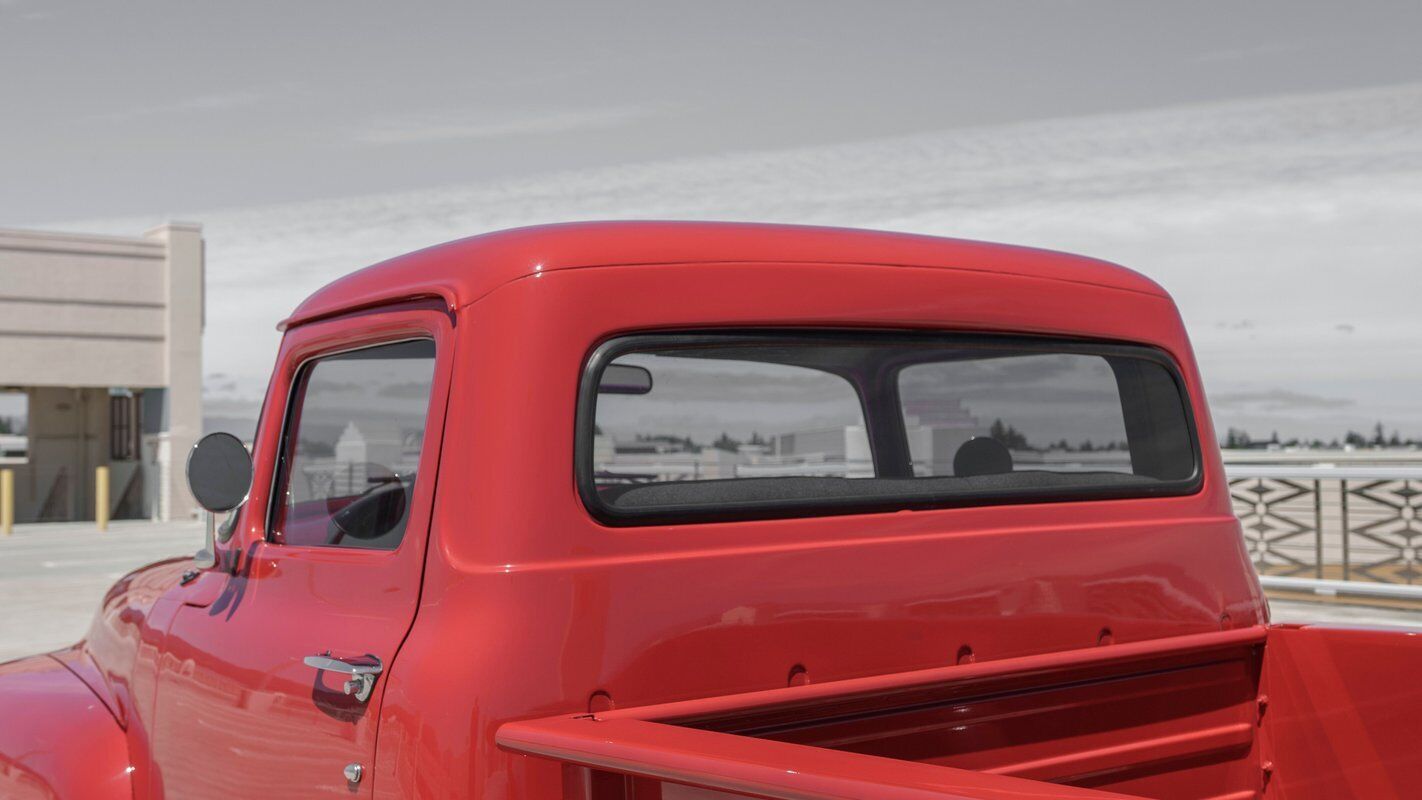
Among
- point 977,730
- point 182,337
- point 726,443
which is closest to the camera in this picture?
point 977,730

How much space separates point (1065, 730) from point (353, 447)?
1591mm

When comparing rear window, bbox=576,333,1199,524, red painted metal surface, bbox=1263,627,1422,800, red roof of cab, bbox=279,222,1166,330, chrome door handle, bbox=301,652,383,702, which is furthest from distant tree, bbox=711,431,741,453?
red painted metal surface, bbox=1263,627,1422,800

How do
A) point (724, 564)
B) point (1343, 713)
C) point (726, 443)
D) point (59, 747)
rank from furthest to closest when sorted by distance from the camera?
point (59, 747), point (1343, 713), point (726, 443), point (724, 564)

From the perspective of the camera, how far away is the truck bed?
67.7 inches

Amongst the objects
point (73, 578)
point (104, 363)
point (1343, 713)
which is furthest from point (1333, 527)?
point (104, 363)

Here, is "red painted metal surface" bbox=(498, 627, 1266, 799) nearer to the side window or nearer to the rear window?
the rear window

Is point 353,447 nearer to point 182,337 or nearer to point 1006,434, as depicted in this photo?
point 1006,434

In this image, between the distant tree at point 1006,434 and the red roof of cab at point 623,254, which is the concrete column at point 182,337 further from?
the distant tree at point 1006,434

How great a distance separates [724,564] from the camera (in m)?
2.26

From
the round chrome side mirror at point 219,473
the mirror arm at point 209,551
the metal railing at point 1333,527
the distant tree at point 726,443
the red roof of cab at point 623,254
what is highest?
the red roof of cab at point 623,254

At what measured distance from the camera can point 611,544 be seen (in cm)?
219

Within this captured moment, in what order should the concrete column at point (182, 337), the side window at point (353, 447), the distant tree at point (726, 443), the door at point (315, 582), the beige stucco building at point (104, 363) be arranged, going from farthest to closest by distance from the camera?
1. the concrete column at point (182, 337)
2. the beige stucco building at point (104, 363)
3. the distant tree at point (726, 443)
4. the side window at point (353, 447)
5. the door at point (315, 582)

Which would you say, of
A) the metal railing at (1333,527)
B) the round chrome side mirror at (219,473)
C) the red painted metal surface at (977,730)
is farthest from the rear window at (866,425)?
the metal railing at (1333,527)

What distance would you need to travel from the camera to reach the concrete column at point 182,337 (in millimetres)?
26188
